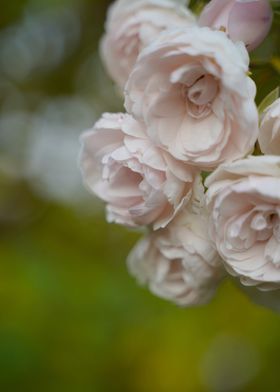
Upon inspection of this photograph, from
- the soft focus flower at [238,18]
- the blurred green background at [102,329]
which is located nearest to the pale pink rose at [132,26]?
the soft focus flower at [238,18]

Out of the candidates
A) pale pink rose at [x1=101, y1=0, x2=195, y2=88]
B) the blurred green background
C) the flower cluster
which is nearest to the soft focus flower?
the flower cluster

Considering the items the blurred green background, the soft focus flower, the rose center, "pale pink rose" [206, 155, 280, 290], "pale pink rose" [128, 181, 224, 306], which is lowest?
the blurred green background

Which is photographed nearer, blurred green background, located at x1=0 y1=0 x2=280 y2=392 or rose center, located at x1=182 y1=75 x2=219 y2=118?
rose center, located at x1=182 y1=75 x2=219 y2=118

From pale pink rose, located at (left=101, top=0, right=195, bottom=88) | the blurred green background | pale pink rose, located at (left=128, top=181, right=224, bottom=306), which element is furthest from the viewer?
the blurred green background

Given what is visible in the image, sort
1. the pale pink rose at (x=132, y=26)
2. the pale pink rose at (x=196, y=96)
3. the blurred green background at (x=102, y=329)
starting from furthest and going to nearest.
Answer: the blurred green background at (x=102, y=329) → the pale pink rose at (x=132, y=26) → the pale pink rose at (x=196, y=96)

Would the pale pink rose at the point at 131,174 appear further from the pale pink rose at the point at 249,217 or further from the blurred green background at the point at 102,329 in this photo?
the blurred green background at the point at 102,329

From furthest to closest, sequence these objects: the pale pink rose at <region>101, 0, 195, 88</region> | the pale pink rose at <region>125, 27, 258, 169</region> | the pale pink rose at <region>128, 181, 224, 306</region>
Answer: the pale pink rose at <region>101, 0, 195, 88</region> < the pale pink rose at <region>128, 181, 224, 306</region> < the pale pink rose at <region>125, 27, 258, 169</region>

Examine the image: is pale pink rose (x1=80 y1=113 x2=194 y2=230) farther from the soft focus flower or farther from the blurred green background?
the blurred green background

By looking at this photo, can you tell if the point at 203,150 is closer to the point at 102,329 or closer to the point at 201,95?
the point at 201,95
